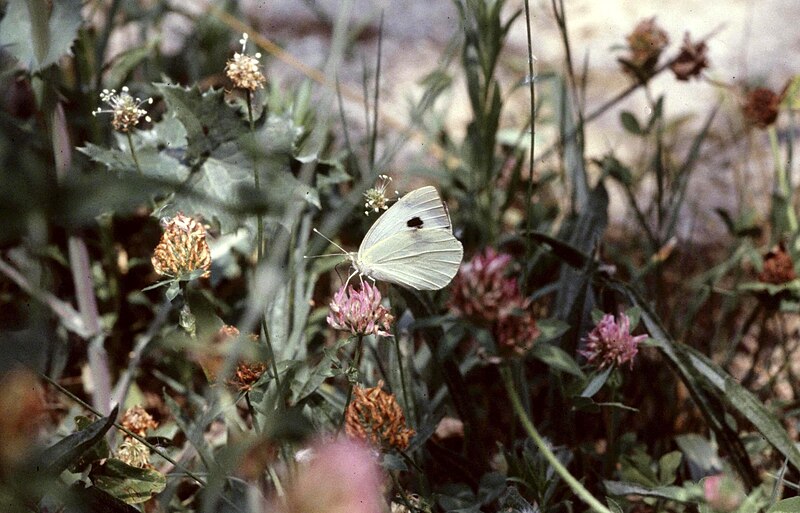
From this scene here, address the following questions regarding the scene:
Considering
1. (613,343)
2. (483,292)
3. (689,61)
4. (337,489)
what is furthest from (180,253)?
(689,61)

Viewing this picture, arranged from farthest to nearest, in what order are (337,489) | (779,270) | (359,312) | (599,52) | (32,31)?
1. (599,52)
2. (779,270)
3. (32,31)
4. (359,312)
5. (337,489)

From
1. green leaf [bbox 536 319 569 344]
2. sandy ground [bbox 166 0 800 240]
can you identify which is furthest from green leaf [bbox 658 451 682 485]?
sandy ground [bbox 166 0 800 240]

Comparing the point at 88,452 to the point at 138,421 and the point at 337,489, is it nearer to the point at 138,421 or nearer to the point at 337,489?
the point at 138,421

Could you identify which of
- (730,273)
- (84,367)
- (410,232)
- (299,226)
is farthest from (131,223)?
(730,273)

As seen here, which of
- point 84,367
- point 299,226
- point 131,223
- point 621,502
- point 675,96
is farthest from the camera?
point 675,96

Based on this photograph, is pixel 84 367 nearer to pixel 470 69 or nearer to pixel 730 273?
pixel 470 69

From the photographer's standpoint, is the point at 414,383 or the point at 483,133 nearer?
the point at 414,383

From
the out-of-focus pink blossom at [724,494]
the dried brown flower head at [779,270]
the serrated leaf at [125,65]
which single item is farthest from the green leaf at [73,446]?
the dried brown flower head at [779,270]
